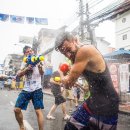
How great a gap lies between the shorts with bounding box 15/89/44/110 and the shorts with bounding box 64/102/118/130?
249 cm

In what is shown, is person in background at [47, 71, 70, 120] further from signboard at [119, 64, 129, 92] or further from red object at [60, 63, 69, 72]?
red object at [60, 63, 69, 72]

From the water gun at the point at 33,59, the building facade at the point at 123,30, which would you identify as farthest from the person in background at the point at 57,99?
the building facade at the point at 123,30

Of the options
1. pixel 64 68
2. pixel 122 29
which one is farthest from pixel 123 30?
pixel 64 68

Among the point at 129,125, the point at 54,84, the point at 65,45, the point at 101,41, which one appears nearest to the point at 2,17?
the point at 54,84

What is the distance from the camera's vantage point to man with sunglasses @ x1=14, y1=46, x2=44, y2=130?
5531 mm

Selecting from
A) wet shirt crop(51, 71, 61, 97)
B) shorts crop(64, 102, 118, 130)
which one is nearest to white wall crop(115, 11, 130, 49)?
wet shirt crop(51, 71, 61, 97)

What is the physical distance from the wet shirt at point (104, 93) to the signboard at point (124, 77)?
906 centimetres

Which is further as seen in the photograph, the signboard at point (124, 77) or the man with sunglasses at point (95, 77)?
the signboard at point (124, 77)

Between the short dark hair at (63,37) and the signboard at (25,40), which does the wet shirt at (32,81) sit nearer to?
the short dark hair at (63,37)

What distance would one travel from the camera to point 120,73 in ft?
40.0

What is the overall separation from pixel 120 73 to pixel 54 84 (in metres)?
4.25

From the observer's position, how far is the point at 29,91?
18.6 ft

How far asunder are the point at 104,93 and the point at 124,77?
30.6 feet

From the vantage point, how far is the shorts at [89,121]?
9.53 feet
